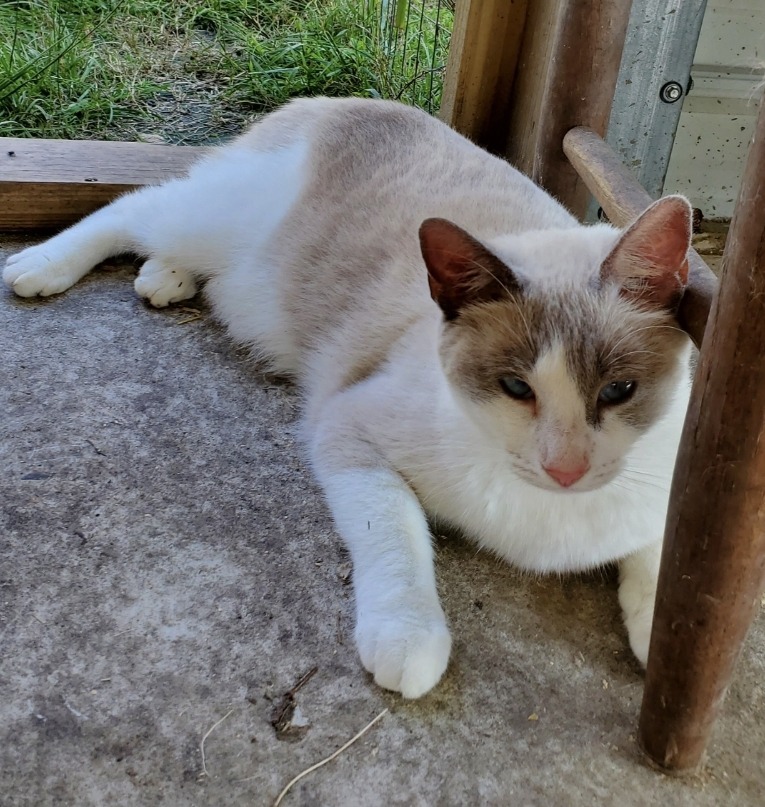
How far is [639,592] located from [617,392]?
1.32 ft

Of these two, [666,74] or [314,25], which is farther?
[314,25]

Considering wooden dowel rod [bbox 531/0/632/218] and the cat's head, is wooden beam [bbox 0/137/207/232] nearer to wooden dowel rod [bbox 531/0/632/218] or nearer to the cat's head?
wooden dowel rod [bbox 531/0/632/218]

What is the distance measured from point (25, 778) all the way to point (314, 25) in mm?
2813

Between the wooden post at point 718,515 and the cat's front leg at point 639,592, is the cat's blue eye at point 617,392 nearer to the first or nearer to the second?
the wooden post at point 718,515

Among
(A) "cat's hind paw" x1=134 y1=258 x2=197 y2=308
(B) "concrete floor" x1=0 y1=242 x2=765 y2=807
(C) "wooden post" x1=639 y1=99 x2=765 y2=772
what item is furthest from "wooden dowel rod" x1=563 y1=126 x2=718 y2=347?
(A) "cat's hind paw" x1=134 y1=258 x2=197 y2=308

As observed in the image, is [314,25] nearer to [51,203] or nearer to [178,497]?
[51,203]

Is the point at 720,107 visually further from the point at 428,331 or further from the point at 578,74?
the point at 428,331

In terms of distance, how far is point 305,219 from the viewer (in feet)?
6.35

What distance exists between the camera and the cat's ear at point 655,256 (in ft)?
3.55

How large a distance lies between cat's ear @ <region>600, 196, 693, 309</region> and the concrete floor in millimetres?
558

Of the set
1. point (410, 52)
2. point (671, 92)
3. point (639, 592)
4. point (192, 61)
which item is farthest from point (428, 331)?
point (192, 61)

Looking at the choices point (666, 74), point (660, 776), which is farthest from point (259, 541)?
point (666, 74)

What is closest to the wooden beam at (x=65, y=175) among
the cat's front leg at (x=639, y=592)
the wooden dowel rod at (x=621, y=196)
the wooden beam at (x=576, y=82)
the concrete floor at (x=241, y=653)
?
the concrete floor at (x=241, y=653)

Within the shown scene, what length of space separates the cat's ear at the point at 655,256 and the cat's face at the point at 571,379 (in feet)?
0.09
